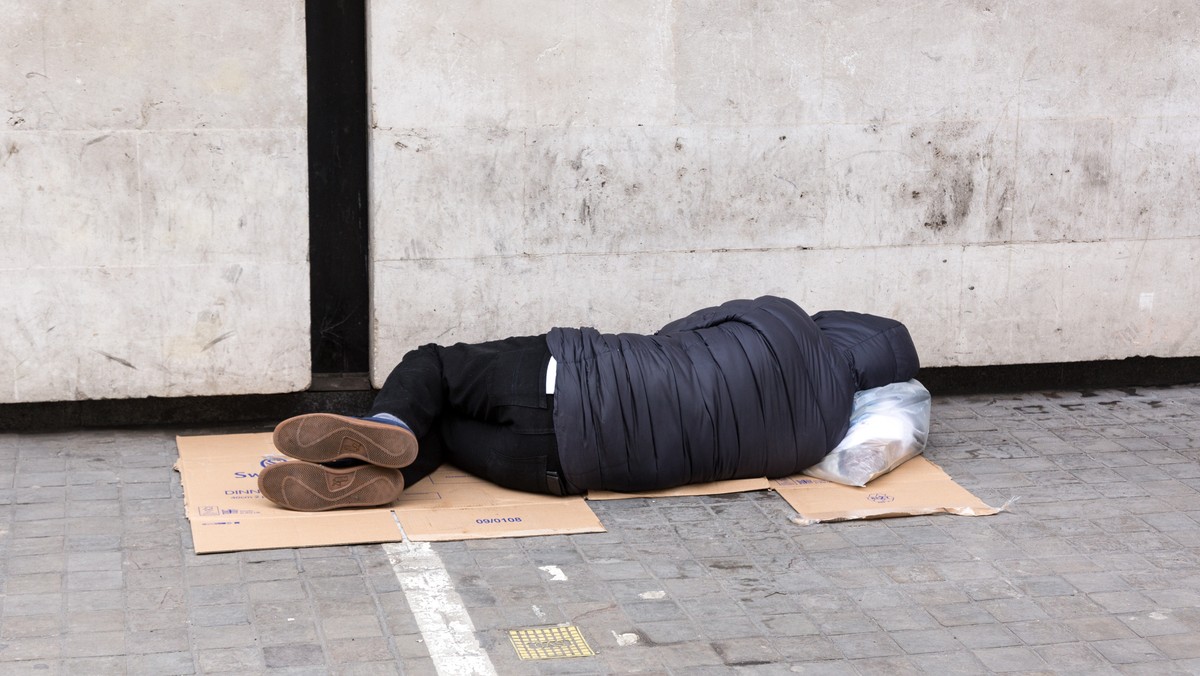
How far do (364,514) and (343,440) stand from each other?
343 mm

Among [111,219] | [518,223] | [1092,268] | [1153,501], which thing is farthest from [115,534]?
[1092,268]

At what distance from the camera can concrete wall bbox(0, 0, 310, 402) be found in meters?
5.36

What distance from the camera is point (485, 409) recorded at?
16.4ft

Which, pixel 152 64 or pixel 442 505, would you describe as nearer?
pixel 442 505

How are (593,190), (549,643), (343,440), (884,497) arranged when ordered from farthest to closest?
1. (593,190)
2. (884,497)
3. (343,440)
4. (549,643)

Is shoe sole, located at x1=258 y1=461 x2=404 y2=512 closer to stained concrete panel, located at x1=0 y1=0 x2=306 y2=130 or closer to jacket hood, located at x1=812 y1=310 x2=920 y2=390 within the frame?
A: stained concrete panel, located at x1=0 y1=0 x2=306 y2=130

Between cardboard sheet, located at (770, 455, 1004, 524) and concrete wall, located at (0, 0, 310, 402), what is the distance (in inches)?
89.8

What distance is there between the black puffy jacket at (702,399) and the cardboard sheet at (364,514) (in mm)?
254

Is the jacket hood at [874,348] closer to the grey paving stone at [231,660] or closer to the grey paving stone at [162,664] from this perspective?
the grey paving stone at [231,660]

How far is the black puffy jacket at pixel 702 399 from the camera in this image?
4.97 metres

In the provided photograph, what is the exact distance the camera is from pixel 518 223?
591 centimetres

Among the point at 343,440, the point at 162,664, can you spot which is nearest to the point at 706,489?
the point at 343,440

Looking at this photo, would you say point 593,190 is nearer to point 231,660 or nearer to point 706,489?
point 706,489

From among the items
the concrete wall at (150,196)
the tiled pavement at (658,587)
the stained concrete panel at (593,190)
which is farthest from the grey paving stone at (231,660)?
the stained concrete panel at (593,190)
